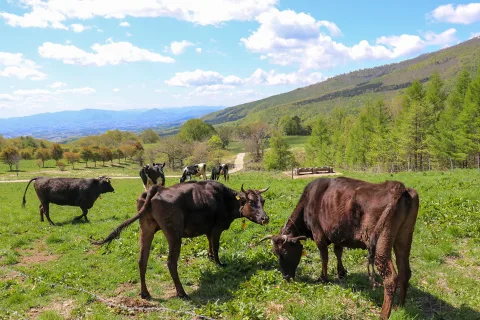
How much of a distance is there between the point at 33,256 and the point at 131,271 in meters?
4.42

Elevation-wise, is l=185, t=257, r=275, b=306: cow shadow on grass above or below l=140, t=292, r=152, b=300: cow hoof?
below

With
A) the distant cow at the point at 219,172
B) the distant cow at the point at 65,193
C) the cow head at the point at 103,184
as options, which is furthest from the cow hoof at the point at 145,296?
the distant cow at the point at 219,172

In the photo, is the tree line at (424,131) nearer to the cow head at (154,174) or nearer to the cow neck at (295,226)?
the cow head at (154,174)

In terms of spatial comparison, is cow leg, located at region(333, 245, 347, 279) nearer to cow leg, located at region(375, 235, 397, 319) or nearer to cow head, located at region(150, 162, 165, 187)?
cow leg, located at region(375, 235, 397, 319)

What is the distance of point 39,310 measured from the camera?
714cm

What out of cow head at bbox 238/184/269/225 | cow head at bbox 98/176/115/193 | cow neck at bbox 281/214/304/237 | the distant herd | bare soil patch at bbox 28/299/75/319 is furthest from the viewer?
cow head at bbox 98/176/115/193

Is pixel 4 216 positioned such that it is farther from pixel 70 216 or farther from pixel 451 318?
pixel 451 318

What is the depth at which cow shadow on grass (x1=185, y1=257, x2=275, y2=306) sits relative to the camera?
24.4 feet

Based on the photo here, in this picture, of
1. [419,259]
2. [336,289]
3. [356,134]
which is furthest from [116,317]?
[356,134]

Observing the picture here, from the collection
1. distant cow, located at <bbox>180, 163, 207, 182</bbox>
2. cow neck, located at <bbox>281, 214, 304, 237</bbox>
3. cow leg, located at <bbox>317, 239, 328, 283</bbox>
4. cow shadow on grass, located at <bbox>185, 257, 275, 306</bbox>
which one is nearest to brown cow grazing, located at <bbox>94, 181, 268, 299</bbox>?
cow shadow on grass, located at <bbox>185, 257, 275, 306</bbox>

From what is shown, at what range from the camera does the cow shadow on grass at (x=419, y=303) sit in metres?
5.98

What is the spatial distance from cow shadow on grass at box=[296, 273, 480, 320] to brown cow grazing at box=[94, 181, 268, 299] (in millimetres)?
2618

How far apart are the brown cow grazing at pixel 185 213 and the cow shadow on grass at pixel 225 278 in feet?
1.32

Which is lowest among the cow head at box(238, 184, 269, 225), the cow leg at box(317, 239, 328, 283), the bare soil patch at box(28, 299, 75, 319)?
the bare soil patch at box(28, 299, 75, 319)
